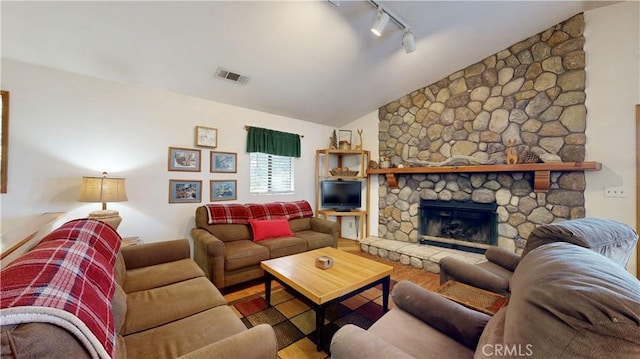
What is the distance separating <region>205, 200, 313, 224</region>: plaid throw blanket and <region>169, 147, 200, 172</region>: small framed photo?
59 centimetres

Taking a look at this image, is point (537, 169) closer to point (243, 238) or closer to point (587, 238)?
point (587, 238)

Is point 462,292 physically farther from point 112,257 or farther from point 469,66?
point 469,66

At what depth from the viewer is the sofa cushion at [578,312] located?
1.80ft

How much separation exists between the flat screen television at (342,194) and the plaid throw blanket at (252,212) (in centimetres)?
61

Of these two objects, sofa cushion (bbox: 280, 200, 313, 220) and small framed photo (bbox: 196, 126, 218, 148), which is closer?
small framed photo (bbox: 196, 126, 218, 148)

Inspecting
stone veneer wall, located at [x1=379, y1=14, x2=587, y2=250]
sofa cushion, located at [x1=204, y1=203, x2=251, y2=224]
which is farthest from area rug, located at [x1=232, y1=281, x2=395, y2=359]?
stone veneer wall, located at [x1=379, y1=14, x2=587, y2=250]

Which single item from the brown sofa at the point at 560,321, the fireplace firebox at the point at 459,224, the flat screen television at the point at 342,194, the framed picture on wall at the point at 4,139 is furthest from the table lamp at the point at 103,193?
the fireplace firebox at the point at 459,224

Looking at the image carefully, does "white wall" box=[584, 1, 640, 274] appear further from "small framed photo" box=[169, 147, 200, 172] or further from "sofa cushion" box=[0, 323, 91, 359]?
"small framed photo" box=[169, 147, 200, 172]

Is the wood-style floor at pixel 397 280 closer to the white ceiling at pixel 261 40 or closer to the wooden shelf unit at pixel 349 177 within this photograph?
the wooden shelf unit at pixel 349 177

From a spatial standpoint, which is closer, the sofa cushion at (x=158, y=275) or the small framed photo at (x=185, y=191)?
the sofa cushion at (x=158, y=275)

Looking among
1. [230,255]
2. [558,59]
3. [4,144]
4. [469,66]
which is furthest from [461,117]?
[4,144]

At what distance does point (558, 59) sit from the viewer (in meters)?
2.79

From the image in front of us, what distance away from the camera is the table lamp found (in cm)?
233

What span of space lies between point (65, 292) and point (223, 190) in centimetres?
286
